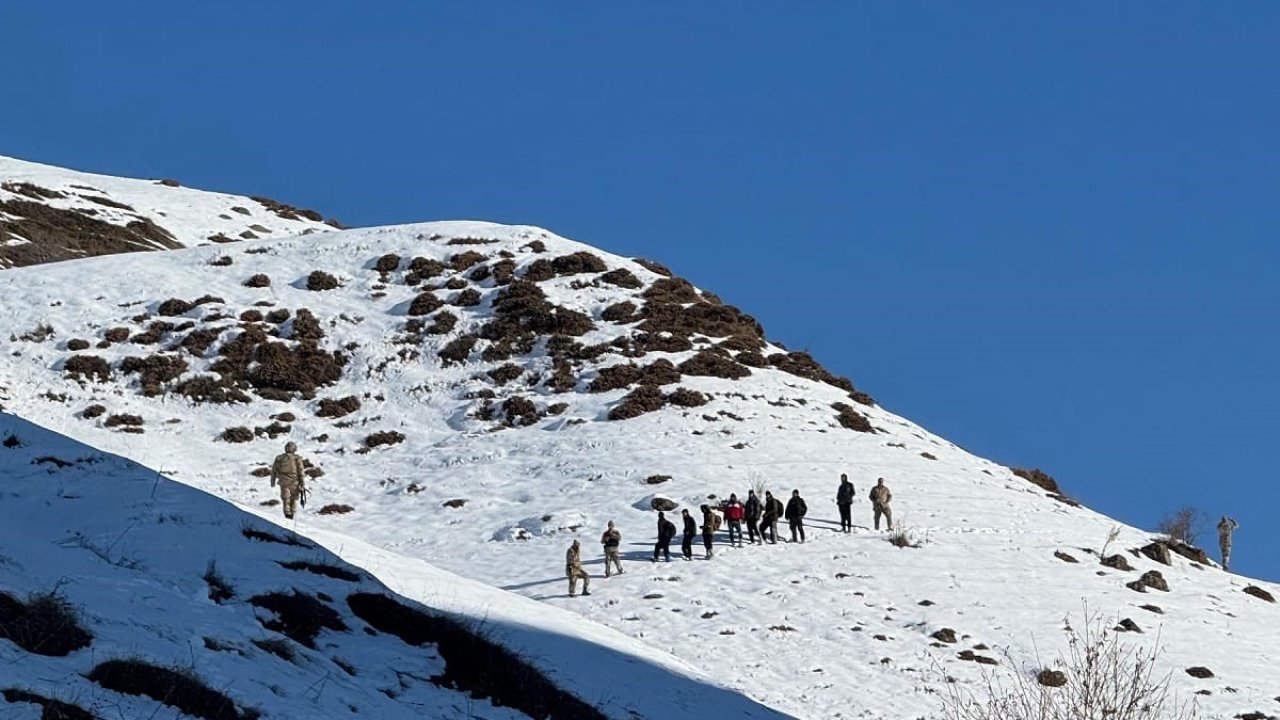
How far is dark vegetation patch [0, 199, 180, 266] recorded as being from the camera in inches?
2638

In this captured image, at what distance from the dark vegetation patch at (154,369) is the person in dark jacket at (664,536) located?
21.9 meters

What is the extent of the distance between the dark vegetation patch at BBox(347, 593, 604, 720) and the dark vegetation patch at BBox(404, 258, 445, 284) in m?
41.3

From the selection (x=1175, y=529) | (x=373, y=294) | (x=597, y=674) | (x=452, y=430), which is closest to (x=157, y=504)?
(x=597, y=674)

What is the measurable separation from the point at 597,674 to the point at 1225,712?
44.4ft

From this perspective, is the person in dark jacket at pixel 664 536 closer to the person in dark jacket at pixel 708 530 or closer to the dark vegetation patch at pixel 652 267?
the person in dark jacket at pixel 708 530

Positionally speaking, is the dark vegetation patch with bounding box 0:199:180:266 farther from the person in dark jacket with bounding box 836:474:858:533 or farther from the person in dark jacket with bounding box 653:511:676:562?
the person in dark jacket with bounding box 836:474:858:533

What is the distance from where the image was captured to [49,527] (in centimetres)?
1648

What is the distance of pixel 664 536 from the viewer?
33531mm

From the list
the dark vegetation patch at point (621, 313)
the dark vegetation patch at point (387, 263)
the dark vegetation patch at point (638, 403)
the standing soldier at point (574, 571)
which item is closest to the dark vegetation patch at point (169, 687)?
the standing soldier at point (574, 571)

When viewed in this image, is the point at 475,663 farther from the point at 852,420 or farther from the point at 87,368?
the point at 87,368

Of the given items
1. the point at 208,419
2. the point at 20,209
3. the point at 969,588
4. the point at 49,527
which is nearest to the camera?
the point at 49,527

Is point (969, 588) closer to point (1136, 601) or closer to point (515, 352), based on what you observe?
point (1136, 601)

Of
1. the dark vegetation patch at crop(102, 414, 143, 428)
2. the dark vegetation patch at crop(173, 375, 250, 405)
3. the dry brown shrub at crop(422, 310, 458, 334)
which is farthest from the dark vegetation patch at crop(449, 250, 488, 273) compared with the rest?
the dark vegetation patch at crop(102, 414, 143, 428)

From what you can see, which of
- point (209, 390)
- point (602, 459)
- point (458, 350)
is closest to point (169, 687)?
point (602, 459)
